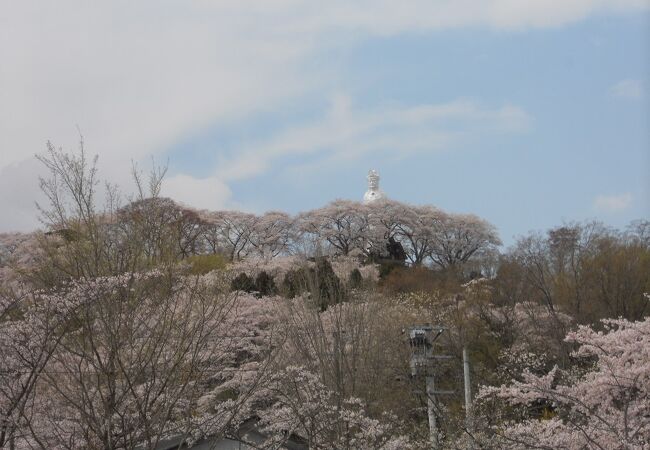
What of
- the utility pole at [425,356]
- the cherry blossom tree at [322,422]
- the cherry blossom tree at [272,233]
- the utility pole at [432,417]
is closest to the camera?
the utility pole at [432,417]

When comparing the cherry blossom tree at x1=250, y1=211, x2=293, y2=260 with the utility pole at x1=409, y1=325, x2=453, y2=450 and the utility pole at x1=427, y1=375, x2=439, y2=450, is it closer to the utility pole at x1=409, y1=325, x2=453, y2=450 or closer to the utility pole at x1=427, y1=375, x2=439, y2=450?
the utility pole at x1=409, y1=325, x2=453, y2=450

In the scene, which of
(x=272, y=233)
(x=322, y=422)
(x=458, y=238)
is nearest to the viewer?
(x=322, y=422)

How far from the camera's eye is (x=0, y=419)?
9.98 metres

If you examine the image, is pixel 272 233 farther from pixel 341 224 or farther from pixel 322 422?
pixel 322 422

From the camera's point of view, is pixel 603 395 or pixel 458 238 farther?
pixel 458 238

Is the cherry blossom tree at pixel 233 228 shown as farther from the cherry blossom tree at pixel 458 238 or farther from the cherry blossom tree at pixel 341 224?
the cherry blossom tree at pixel 458 238

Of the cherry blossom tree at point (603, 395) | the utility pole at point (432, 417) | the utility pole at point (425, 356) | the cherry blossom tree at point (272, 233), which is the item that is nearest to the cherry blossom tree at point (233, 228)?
the cherry blossom tree at point (272, 233)

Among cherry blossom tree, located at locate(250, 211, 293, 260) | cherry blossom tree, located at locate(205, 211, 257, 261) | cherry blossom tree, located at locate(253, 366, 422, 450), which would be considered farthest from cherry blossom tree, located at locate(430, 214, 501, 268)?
cherry blossom tree, located at locate(253, 366, 422, 450)

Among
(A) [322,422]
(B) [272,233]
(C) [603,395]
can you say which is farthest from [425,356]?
(B) [272,233]

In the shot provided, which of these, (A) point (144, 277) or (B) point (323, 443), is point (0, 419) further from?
(B) point (323, 443)

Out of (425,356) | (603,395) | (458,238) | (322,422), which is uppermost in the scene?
(458,238)

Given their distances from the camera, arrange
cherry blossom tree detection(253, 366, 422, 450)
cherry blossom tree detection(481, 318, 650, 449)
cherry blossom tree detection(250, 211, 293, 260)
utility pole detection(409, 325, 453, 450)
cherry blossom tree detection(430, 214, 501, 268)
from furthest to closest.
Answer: cherry blossom tree detection(430, 214, 501, 268) → cherry blossom tree detection(250, 211, 293, 260) → utility pole detection(409, 325, 453, 450) → cherry blossom tree detection(253, 366, 422, 450) → cherry blossom tree detection(481, 318, 650, 449)

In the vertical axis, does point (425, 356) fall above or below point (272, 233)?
below

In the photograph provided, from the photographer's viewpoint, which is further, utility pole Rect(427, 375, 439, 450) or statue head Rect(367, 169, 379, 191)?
statue head Rect(367, 169, 379, 191)
